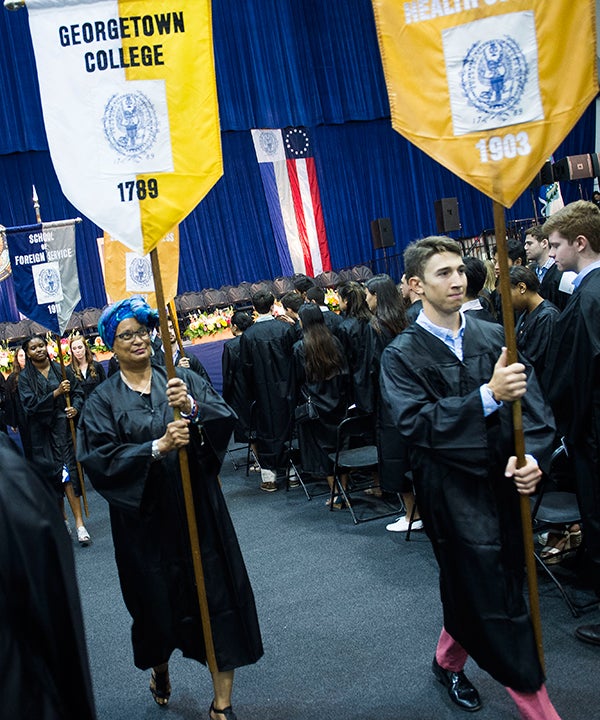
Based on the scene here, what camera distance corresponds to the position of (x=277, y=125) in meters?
17.4

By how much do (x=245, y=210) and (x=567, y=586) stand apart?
14.8 metres

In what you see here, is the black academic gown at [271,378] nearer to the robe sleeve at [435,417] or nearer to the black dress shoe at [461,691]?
the black dress shoe at [461,691]

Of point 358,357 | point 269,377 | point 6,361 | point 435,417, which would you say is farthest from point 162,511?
point 6,361

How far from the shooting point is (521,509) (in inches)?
97.5

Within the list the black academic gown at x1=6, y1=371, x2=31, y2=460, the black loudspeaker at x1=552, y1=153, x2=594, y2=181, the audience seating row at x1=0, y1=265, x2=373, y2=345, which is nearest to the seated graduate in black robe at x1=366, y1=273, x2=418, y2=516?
the black academic gown at x1=6, y1=371, x2=31, y2=460

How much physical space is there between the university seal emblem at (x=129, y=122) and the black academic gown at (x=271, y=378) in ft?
13.9

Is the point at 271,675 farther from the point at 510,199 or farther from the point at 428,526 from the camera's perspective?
the point at 510,199

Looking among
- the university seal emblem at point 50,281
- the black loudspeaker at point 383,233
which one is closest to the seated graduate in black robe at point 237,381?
the university seal emblem at point 50,281

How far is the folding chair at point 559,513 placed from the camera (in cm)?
355

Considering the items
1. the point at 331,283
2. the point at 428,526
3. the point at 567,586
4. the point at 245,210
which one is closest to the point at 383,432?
the point at 567,586

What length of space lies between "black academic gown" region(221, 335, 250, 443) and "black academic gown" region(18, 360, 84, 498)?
148cm

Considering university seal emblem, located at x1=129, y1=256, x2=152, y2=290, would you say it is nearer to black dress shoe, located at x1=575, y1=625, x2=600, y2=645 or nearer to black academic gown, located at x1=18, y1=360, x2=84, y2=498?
black academic gown, located at x1=18, y1=360, x2=84, y2=498

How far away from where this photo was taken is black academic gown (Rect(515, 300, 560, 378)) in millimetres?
4055

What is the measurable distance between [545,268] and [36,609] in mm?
4900
